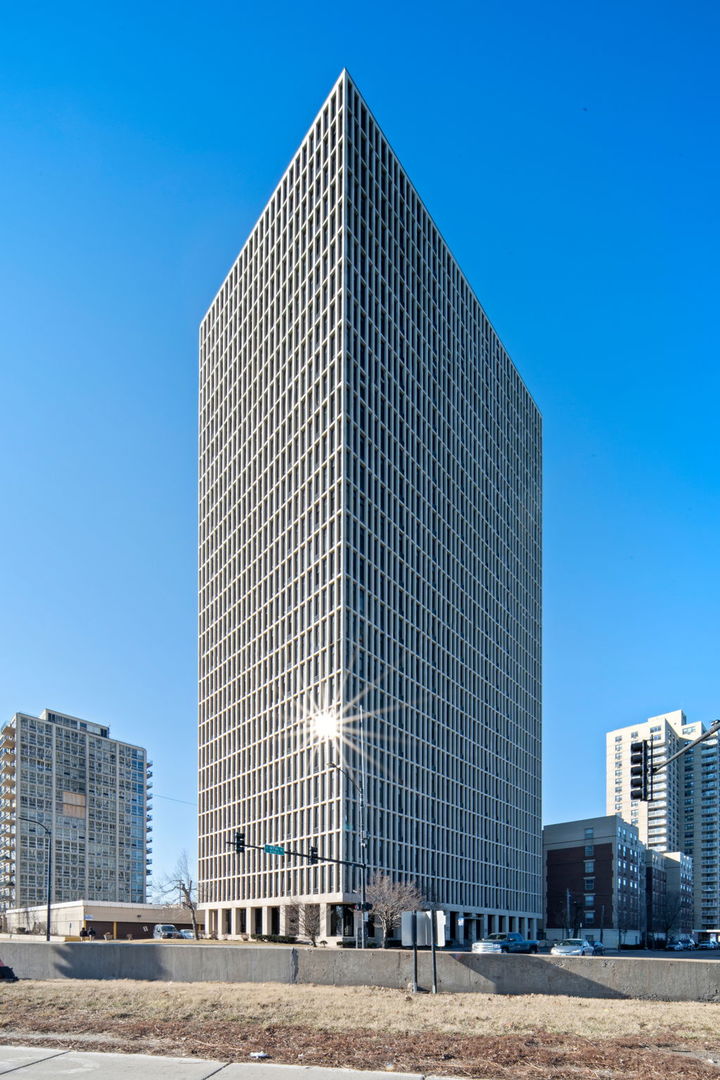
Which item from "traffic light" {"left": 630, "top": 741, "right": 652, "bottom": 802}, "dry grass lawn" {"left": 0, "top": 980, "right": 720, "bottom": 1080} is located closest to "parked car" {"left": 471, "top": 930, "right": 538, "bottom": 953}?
"traffic light" {"left": 630, "top": 741, "right": 652, "bottom": 802}

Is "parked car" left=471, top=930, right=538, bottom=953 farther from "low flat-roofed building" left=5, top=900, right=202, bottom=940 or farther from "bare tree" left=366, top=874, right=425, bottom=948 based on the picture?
"low flat-roofed building" left=5, top=900, right=202, bottom=940

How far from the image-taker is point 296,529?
96.6m

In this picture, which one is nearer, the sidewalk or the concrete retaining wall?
the sidewalk

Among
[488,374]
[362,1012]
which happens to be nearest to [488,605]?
[488,374]

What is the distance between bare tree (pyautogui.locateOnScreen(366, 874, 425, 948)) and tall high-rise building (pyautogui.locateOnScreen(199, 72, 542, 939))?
3259 mm

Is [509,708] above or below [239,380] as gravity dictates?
below

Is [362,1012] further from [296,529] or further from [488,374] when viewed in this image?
[488,374]

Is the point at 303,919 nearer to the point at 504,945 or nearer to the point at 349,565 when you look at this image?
the point at 504,945

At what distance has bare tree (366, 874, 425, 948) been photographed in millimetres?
70688

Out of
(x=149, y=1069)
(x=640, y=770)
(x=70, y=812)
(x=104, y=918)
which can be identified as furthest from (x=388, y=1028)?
(x=70, y=812)

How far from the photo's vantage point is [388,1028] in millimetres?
19484

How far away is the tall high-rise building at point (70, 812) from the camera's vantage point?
16588 cm

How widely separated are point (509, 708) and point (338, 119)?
7747 cm

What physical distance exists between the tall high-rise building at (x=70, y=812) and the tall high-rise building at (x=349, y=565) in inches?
2537
